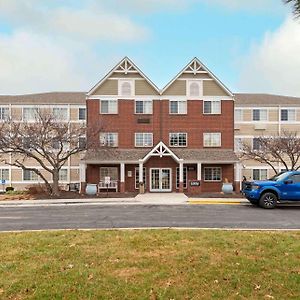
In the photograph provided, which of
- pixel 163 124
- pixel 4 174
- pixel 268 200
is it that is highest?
pixel 163 124

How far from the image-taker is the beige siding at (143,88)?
117 ft

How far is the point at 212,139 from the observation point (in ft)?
117

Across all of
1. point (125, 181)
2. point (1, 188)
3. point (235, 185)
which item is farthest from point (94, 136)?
point (1, 188)

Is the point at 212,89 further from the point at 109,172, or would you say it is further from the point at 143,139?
the point at 109,172

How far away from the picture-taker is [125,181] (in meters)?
34.8

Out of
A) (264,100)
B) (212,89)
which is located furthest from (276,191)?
(264,100)

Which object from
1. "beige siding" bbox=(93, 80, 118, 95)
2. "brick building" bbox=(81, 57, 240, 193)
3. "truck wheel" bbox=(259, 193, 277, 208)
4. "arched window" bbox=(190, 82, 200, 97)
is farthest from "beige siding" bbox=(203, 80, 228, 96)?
"truck wheel" bbox=(259, 193, 277, 208)

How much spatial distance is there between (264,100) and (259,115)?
240 cm

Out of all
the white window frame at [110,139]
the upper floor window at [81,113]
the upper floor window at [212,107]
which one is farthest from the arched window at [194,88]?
the upper floor window at [81,113]

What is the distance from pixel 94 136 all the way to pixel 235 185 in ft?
43.2

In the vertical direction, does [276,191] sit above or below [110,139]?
below

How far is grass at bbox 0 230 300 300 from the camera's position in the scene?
6.00 metres

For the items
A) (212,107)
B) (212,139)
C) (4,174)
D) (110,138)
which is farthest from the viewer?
(4,174)

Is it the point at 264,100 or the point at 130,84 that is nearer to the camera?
the point at 130,84
